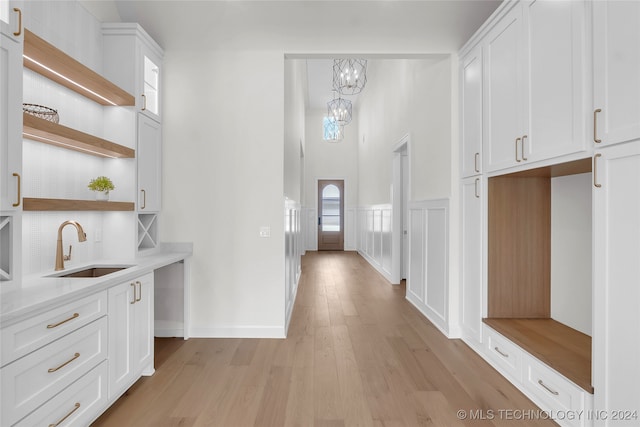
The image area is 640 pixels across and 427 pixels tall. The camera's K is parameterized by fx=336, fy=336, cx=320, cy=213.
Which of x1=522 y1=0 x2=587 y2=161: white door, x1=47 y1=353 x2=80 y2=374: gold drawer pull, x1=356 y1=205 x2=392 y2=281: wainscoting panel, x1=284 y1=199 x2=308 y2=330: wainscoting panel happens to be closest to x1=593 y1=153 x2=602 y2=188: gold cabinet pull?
x1=522 y1=0 x2=587 y2=161: white door

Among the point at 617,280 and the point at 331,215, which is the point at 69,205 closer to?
the point at 617,280

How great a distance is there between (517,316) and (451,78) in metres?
2.36

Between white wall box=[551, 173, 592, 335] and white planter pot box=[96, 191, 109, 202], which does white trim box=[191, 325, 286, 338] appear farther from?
white wall box=[551, 173, 592, 335]

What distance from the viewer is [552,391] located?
2.04 m

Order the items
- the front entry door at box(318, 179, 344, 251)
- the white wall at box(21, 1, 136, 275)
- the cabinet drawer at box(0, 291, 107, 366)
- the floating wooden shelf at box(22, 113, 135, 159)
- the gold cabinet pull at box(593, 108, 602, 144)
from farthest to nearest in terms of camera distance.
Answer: the front entry door at box(318, 179, 344, 251), the white wall at box(21, 1, 136, 275), the floating wooden shelf at box(22, 113, 135, 159), the gold cabinet pull at box(593, 108, 602, 144), the cabinet drawer at box(0, 291, 107, 366)

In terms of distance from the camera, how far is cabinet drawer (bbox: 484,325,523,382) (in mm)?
2393

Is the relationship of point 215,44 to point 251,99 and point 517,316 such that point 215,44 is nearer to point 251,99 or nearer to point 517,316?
point 251,99

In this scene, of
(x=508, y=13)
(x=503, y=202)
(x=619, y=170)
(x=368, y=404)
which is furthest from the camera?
(x=503, y=202)

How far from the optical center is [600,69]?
5.55ft

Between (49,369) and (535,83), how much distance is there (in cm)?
322

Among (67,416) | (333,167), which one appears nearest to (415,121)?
(67,416)

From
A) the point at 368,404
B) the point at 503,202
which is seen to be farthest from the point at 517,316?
the point at 368,404

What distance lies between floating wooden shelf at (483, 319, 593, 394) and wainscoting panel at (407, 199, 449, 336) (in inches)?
30.1

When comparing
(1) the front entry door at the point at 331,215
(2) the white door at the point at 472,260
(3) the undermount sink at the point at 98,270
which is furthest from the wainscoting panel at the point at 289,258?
(1) the front entry door at the point at 331,215
